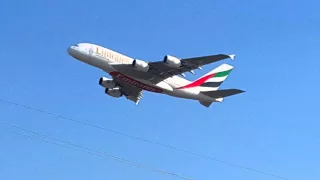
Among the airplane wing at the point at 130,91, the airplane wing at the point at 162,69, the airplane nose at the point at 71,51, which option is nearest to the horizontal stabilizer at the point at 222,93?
the airplane wing at the point at 162,69

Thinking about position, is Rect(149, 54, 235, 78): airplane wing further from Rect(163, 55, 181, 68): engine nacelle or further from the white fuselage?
the white fuselage

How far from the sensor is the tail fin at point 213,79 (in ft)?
296

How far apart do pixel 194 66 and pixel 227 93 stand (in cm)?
608

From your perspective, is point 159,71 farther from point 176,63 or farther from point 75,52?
point 75,52

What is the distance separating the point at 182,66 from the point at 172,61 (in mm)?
1478

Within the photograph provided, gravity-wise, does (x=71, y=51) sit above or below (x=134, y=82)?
above

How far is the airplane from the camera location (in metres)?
82.1

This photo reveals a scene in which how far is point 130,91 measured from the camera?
9331 cm

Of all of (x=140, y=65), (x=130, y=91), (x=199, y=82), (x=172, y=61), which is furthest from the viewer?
(x=130, y=91)

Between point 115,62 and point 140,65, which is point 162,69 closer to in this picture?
point 140,65

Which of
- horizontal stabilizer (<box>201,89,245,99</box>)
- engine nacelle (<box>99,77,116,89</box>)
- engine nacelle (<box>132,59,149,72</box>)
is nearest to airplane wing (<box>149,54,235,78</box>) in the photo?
engine nacelle (<box>132,59,149,72</box>)

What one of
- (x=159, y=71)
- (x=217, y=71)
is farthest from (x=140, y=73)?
(x=217, y=71)

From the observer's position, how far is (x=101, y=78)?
301 feet

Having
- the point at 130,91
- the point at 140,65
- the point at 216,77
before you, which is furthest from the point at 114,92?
the point at 216,77
